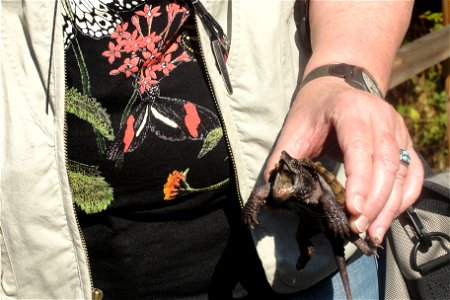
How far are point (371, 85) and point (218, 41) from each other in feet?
1.11

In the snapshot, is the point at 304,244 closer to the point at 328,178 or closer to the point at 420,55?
the point at 328,178

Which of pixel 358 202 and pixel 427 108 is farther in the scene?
pixel 427 108

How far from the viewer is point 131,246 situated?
1821 millimetres

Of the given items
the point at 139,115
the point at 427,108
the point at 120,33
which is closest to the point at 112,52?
the point at 120,33

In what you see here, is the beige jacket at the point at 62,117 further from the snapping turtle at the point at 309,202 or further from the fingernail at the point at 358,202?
the fingernail at the point at 358,202

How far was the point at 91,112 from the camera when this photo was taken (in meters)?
1.75

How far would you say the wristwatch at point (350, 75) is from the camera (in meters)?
1.65

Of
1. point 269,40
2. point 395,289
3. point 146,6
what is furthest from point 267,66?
point 395,289

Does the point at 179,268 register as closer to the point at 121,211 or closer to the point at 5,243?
the point at 121,211

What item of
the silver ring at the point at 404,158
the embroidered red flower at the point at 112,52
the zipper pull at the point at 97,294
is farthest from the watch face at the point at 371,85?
the zipper pull at the point at 97,294

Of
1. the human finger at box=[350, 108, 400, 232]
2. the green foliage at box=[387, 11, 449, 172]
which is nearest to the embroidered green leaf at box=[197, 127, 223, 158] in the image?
the human finger at box=[350, 108, 400, 232]

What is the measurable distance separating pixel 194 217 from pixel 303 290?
0.31 m

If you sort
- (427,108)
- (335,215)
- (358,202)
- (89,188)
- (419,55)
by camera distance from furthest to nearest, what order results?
(427,108) < (419,55) < (89,188) < (335,215) < (358,202)

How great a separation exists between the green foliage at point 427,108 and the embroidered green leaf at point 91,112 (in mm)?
5081
